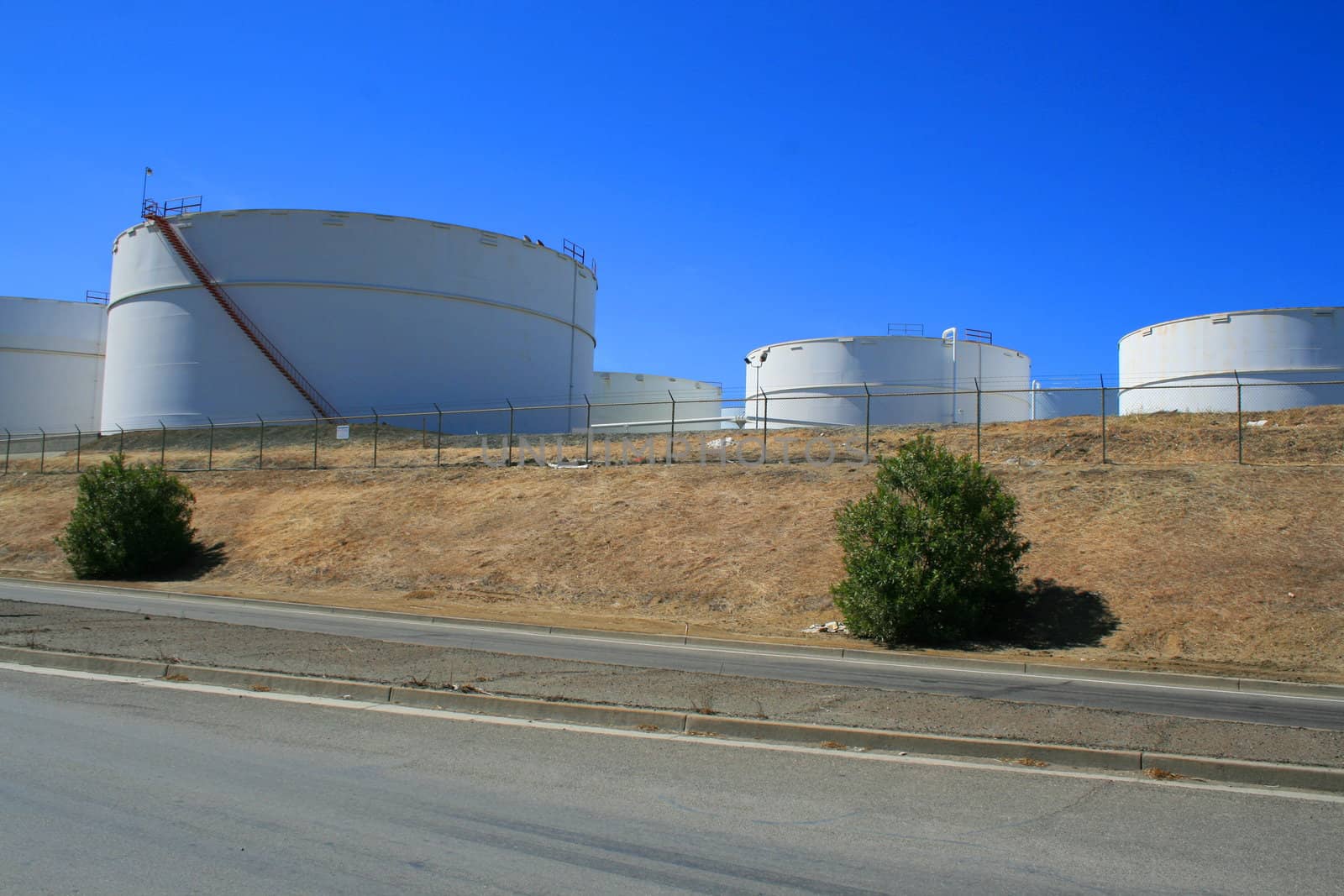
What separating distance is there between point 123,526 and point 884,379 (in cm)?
3252

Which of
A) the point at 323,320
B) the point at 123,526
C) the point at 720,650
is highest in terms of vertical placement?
the point at 323,320

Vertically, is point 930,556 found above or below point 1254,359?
below

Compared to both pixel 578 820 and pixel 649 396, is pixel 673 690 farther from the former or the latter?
pixel 649 396

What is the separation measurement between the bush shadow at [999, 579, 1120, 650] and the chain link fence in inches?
258

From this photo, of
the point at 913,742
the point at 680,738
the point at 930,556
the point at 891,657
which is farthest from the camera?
the point at 930,556

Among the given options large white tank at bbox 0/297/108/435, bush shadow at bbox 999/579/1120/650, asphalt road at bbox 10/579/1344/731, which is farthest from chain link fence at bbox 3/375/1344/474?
asphalt road at bbox 10/579/1344/731

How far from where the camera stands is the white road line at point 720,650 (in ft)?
42.7

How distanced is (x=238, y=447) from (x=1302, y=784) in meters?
44.2

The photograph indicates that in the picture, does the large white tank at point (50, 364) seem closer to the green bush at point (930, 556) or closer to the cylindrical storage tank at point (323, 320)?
the cylindrical storage tank at point (323, 320)

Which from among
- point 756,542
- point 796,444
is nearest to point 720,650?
point 756,542

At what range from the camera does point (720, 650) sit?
1644cm

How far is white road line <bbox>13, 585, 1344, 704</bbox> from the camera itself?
512 inches

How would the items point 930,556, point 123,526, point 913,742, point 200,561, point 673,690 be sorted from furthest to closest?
point 200,561, point 123,526, point 930,556, point 673,690, point 913,742

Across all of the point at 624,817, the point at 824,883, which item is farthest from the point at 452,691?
the point at 824,883
